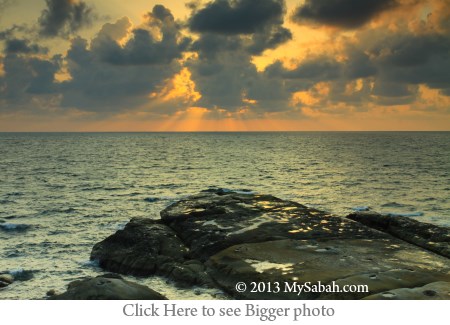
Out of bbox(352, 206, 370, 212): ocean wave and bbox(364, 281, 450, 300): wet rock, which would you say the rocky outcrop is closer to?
bbox(364, 281, 450, 300): wet rock

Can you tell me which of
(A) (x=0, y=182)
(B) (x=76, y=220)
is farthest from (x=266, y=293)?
(A) (x=0, y=182)

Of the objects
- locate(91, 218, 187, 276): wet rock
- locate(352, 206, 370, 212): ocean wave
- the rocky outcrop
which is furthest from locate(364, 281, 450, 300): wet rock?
locate(352, 206, 370, 212): ocean wave

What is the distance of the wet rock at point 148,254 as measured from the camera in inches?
625

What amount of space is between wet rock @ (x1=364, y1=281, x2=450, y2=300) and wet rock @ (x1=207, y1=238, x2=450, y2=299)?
76 centimetres

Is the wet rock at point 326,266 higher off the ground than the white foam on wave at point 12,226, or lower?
higher

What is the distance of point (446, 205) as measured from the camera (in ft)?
121

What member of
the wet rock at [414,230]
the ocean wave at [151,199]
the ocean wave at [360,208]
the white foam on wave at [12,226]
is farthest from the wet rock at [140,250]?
the ocean wave at [360,208]

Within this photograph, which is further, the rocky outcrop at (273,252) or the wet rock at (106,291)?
the rocky outcrop at (273,252)

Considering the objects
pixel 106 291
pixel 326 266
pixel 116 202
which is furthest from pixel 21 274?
pixel 116 202

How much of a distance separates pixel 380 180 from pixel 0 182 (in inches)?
1953

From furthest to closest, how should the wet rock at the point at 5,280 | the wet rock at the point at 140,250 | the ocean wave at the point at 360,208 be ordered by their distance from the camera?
the ocean wave at the point at 360,208, the wet rock at the point at 140,250, the wet rock at the point at 5,280

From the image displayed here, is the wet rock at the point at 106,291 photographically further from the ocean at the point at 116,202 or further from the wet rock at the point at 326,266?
the wet rock at the point at 326,266

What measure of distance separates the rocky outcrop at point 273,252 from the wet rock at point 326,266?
1.2 inches
